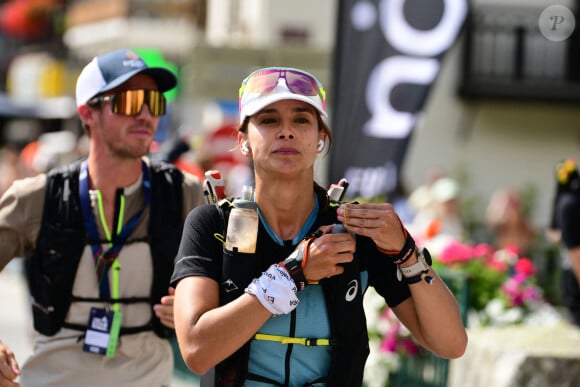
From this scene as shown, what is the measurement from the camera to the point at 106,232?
185 inches

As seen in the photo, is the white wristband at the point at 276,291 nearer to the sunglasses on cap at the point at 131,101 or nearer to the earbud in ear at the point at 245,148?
the earbud in ear at the point at 245,148

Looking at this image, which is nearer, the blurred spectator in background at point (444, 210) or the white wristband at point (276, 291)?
the white wristband at point (276, 291)

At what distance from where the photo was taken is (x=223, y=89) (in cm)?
1419

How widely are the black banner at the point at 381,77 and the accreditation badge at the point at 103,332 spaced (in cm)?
343

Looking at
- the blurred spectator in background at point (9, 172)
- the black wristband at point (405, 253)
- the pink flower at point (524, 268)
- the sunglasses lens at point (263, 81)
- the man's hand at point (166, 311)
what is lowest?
the blurred spectator in background at point (9, 172)

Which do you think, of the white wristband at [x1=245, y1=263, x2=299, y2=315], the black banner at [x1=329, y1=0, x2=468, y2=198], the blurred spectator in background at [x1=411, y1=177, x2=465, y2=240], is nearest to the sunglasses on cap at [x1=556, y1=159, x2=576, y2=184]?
the black banner at [x1=329, y1=0, x2=468, y2=198]

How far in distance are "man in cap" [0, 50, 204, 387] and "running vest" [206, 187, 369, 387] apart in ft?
3.84

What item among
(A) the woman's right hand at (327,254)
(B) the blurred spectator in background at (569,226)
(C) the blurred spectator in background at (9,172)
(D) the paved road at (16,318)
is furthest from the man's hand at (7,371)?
(C) the blurred spectator in background at (9,172)

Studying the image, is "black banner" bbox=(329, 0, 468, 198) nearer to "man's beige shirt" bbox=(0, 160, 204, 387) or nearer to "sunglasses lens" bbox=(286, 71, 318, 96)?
"man's beige shirt" bbox=(0, 160, 204, 387)

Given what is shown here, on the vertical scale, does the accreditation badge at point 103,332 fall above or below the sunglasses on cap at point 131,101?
below

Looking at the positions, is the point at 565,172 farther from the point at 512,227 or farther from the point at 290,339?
the point at 512,227

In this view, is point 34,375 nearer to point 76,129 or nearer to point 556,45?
point 556,45

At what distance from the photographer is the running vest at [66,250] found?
4590 mm

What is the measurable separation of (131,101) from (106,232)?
21.4 inches
